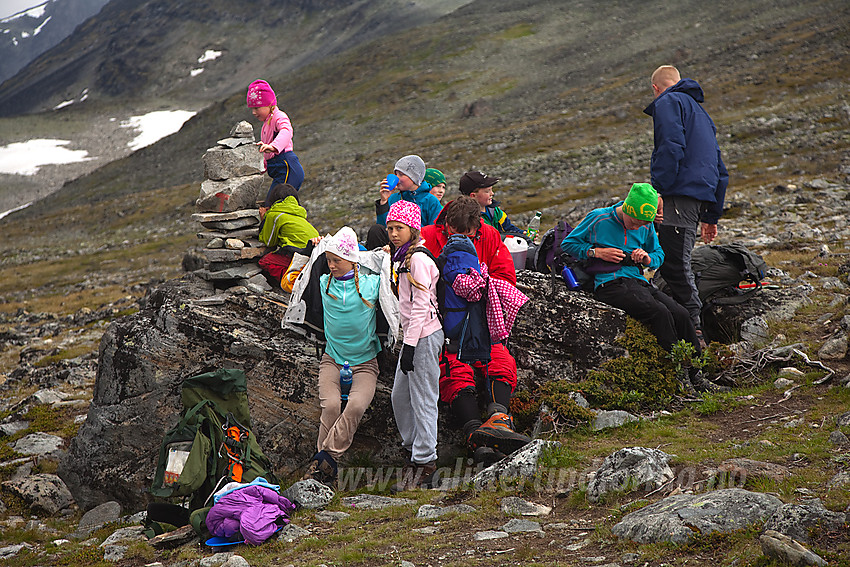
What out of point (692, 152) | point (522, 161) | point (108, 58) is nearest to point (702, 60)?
point (522, 161)

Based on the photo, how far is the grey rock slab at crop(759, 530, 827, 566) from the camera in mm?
4031

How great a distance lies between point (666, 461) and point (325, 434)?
426 centimetres

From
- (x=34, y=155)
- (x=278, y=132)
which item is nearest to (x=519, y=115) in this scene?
(x=278, y=132)

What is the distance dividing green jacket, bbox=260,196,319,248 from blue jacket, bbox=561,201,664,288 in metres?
4.54

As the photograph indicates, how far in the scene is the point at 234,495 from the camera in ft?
22.6

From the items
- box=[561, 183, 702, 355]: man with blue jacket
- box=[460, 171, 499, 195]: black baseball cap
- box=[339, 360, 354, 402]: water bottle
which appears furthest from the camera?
box=[460, 171, 499, 195]: black baseball cap

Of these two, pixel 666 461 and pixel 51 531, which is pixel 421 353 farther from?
pixel 51 531

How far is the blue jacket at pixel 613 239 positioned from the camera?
9.47 metres

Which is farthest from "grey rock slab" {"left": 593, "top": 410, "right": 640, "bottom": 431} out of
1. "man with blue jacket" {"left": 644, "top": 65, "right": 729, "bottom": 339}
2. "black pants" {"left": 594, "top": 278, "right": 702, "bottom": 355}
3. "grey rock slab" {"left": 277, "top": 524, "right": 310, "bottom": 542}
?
"grey rock slab" {"left": 277, "top": 524, "right": 310, "bottom": 542}

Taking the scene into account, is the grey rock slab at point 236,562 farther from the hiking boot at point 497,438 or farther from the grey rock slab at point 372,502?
the hiking boot at point 497,438

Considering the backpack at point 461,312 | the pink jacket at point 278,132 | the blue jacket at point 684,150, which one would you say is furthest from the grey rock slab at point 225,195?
the blue jacket at point 684,150

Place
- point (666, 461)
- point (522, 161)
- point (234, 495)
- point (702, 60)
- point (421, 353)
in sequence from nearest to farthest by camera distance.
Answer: point (666, 461)
point (234, 495)
point (421, 353)
point (522, 161)
point (702, 60)

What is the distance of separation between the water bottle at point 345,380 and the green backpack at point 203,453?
1305mm

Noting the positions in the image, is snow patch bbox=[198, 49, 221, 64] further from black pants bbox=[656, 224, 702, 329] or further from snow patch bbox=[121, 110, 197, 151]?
black pants bbox=[656, 224, 702, 329]
